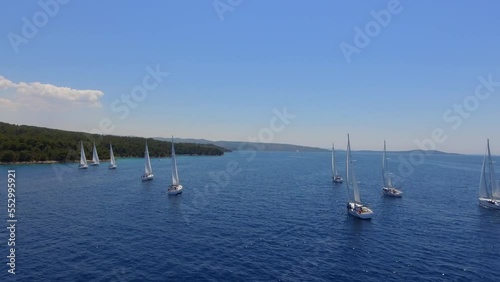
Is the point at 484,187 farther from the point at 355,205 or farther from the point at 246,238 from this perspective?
the point at 246,238

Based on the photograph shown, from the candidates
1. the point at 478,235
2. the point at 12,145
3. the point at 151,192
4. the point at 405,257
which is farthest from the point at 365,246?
the point at 12,145

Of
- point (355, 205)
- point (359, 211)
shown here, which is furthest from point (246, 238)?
point (355, 205)

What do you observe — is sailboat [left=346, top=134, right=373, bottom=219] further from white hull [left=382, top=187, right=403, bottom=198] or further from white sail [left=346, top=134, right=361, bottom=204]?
white hull [left=382, top=187, right=403, bottom=198]

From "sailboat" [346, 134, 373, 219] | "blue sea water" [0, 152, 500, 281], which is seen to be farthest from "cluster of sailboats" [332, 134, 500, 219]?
"blue sea water" [0, 152, 500, 281]

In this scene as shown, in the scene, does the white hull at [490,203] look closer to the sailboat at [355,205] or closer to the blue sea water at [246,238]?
the blue sea water at [246,238]

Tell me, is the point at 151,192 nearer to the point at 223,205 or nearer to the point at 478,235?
the point at 223,205

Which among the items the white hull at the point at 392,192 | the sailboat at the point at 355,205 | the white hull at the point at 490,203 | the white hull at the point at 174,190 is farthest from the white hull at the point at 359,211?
the white hull at the point at 174,190
